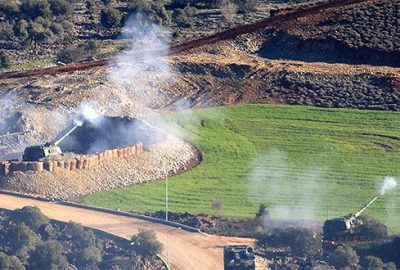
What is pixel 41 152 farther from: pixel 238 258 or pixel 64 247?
pixel 238 258

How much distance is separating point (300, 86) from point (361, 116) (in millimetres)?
6362

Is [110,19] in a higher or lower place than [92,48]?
lower

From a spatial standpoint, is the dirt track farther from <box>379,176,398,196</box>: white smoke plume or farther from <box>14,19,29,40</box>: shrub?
<box>379,176,398,196</box>: white smoke plume

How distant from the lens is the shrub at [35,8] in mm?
137875

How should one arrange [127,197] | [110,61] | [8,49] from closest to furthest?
[127,197], [110,61], [8,49]

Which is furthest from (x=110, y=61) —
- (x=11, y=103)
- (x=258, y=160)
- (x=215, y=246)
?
(x=215, y=246)

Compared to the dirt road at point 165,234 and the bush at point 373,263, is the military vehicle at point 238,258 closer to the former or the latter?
the dirt road at point 165,234

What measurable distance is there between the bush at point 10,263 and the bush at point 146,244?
592 centimetres

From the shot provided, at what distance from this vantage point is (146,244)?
3177 inches

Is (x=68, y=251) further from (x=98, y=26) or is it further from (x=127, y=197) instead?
(x=98, y=26)

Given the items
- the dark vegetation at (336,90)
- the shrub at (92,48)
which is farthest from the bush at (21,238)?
the shrub at (92,48)

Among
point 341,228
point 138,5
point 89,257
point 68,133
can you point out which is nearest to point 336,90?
point 68,133

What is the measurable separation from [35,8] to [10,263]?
62057mm

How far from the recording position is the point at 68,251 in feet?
266
